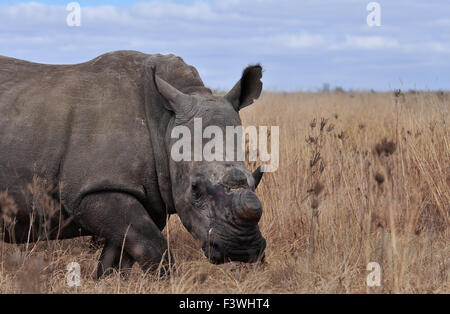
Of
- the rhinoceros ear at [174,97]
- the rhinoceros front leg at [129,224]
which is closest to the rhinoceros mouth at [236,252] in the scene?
the rhinoceros front leg at [129,224]

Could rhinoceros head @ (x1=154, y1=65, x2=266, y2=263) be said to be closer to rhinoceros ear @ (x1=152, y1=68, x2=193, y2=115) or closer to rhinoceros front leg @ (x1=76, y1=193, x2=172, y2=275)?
rhinoceros ear @ (x1=152, y1=68, x2=193, y2=115)

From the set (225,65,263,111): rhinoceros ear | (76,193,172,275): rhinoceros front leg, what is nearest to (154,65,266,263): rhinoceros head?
(225,65,263,111): rhinoceros ear

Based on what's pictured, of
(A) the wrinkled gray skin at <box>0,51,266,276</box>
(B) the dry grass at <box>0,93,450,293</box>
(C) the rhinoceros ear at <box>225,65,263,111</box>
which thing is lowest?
(B) the dry grass at <box>0,93,450,293</box>

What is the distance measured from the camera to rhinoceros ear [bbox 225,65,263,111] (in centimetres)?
508

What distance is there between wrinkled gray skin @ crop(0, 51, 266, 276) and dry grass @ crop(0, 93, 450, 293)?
29cm

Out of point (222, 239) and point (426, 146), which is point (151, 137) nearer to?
point (222, 239)

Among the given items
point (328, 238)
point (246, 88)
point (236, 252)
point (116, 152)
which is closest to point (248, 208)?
point (236, 252)

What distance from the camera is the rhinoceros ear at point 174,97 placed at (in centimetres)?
492

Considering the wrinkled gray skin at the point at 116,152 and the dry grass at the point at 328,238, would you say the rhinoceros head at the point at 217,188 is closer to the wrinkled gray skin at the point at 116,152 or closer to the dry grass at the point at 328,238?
the wrinkled gray skin at the point at 116,152

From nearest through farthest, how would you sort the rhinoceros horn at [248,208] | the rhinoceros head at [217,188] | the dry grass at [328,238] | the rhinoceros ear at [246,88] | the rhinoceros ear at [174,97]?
the rhinoceros horn at [248,208]
the rhinoceros head at [217,188]
the dry grass at [328,238]
the rhinoceros ear at [174,97]
the rhinoceros ear at [246,88]

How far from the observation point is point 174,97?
494 cm

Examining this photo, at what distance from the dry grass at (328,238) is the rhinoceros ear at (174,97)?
1.02 metres

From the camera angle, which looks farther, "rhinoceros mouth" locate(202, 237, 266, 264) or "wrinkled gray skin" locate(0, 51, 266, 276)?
"wrinkled gray skin" locate(0, 51, 266, 276)
